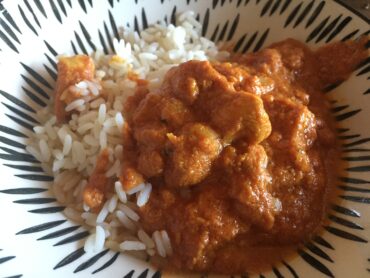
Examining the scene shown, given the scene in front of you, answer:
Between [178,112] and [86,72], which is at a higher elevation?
[86,72]

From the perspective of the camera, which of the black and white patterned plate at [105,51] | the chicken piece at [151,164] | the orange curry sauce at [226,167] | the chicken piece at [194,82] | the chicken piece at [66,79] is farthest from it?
the chicken piece at [66,79]

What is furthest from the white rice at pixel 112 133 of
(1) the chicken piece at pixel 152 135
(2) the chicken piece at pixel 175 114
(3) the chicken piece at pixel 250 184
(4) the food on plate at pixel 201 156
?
(3) the chicken piece at pixel 250 184

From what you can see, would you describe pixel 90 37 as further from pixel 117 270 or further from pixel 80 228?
pixel 117 270

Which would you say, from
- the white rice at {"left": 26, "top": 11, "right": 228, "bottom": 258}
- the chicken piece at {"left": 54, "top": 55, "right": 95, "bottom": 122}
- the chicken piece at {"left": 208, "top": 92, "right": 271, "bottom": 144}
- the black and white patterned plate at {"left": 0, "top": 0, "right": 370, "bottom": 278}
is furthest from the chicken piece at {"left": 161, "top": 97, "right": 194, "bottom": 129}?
the black and white patterned plate at {"left": 0, "top": 0, "right": 370, "bottom": 278}

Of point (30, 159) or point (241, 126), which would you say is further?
point (30, 159)

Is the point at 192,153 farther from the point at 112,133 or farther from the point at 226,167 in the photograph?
the point at 112,133

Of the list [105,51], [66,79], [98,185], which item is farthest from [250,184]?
[105,51]

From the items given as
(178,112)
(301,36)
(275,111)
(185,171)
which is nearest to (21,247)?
(185,171)

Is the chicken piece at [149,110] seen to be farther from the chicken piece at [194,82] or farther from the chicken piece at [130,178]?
the chicken piece at [130,178]
